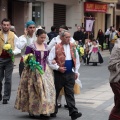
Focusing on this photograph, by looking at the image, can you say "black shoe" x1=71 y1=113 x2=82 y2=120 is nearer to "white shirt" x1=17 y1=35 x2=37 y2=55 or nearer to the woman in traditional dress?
the woman in traditional dress

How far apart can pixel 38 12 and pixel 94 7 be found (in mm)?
7779

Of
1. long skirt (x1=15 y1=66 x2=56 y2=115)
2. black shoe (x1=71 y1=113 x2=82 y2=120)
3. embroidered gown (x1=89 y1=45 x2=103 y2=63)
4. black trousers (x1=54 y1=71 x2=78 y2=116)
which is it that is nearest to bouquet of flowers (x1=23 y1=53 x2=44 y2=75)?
long skirt (x1=15 y1=66 x2=56 y2=115)

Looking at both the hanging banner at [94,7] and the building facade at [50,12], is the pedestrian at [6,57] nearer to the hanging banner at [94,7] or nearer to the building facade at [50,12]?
the building facade at [50,12]

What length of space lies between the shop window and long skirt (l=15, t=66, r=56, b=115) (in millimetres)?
20595

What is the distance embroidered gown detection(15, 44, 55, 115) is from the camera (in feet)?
27.5

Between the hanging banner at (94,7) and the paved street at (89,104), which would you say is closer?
the paved street at (89,104)

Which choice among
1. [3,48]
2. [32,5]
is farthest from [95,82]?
[32,5]

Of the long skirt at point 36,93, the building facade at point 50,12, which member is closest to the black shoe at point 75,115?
the long skirt at point 36,93

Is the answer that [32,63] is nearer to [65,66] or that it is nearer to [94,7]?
[65,66]

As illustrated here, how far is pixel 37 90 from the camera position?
844 cm

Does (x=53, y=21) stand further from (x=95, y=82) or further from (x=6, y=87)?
(x=6, y=87)

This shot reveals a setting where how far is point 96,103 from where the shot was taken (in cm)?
1028

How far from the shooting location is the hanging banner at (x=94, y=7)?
35069mm

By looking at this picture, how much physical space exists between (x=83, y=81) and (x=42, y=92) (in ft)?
20.9
